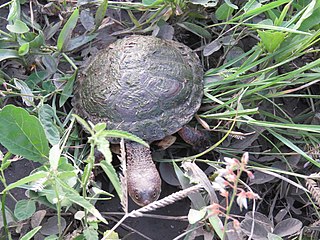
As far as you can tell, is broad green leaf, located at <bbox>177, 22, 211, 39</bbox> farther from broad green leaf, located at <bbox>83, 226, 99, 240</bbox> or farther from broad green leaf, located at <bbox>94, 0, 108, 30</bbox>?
broad green leaf, located at <bbox>83, 226, 99, 240</bbox>

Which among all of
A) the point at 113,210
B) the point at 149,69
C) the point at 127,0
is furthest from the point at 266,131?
the point at 127,0

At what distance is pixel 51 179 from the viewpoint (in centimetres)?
95

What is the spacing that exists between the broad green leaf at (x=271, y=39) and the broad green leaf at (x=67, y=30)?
0.51 meters

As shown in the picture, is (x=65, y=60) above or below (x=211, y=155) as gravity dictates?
above

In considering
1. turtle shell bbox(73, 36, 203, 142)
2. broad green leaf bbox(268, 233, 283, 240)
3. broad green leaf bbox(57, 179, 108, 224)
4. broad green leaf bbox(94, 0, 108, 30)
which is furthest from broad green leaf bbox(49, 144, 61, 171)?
broad green leaf bbox(94, 0, 108, 30)

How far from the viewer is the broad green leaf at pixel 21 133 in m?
1.06

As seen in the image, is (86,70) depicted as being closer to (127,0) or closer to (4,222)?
(127,0)

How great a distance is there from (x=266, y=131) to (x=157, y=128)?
311 millimetres

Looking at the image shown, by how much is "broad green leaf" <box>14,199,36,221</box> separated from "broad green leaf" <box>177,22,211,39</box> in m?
0.69

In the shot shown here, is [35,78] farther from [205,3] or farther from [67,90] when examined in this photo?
[205,3]

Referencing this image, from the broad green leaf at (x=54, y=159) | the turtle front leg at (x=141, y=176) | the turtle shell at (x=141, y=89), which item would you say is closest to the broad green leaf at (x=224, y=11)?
the turtle shell at (x=141, y=89)

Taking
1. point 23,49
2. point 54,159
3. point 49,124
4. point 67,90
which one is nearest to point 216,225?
point 54,159

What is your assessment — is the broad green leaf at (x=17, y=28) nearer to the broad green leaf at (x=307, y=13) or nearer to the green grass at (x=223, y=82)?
the green grass at (x=223, y=82)

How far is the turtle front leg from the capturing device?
128 centimetres
